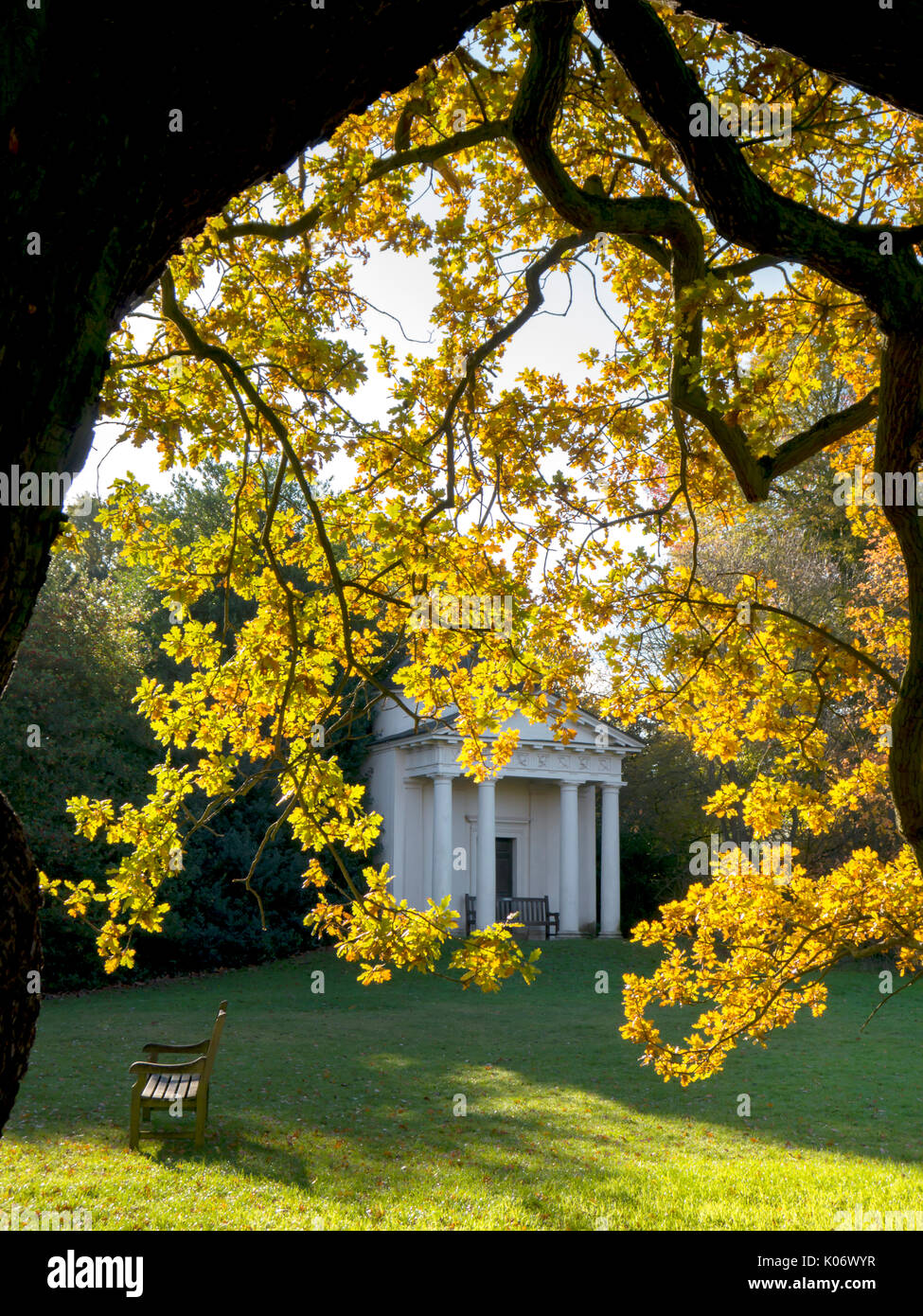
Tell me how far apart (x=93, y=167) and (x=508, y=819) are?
102 feet

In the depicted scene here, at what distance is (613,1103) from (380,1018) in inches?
291

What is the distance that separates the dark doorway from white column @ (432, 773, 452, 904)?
11.8ft

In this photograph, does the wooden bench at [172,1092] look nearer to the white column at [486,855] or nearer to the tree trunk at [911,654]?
the tree trunk at [911,654]

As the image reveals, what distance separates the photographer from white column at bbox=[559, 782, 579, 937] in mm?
29172

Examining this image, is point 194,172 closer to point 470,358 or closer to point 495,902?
point 470,358

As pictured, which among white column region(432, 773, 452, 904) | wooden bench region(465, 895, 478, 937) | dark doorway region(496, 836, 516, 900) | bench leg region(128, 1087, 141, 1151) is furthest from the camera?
dark doorway region(496, 836, 516, 900)

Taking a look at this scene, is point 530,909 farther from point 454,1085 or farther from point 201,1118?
point 201,1118

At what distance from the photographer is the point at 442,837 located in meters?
28.2

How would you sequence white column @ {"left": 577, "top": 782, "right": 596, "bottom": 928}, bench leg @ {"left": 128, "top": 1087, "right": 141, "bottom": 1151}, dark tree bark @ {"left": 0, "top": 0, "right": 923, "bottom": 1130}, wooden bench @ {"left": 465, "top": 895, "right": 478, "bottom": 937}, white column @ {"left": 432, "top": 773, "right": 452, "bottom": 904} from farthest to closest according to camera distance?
white column @ {"left": 577, "top": 782, "right": 596, "bottom": 928}, wooden bench @ {"left": 465, "top": 895, "right": 478, "bottom": 937}, white column @ {"left": 432, "top": 773, "right": 452, "bottom": 904}, bench leg @ {"left": 128, "top": 1087, "right": 141, "bottom": 1151}, dark tree bark @ {"left": 0, "top": 0, "right": 923, "bottom": 1130}

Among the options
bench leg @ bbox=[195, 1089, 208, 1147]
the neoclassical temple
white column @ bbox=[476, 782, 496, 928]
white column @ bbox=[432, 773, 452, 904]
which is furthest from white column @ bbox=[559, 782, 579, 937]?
bench leg @ bbox=[195, 1089, 208, 1147]

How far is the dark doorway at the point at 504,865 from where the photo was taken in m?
32.1

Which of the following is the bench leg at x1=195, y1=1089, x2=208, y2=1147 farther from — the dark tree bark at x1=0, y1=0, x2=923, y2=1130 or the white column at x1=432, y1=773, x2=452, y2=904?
the white column at x1=432, y1=773, x2=452, y2=904

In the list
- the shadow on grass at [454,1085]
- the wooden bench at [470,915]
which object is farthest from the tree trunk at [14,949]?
the wooden bench at [470,915]

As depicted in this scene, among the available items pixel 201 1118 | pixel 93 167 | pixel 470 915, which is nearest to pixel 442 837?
pixel 470 915
